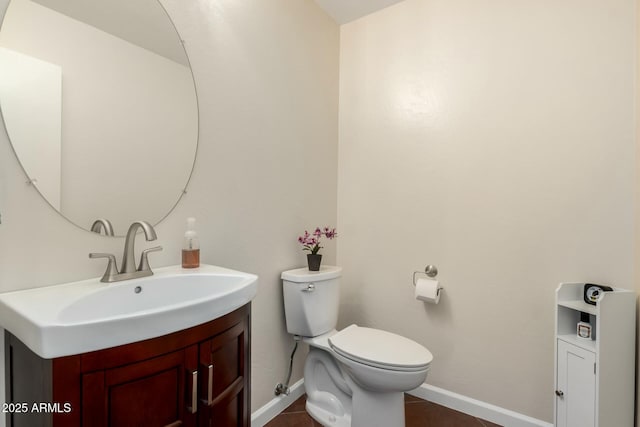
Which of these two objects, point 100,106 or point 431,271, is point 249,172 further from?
point 431,271

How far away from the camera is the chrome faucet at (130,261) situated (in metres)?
1.04

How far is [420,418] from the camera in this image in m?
1.81

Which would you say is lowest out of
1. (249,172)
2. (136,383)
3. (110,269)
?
(136,383)

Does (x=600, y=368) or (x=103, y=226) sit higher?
(x=103, y=226)

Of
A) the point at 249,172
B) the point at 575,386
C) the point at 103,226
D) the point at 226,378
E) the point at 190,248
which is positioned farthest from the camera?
the point at 249,172

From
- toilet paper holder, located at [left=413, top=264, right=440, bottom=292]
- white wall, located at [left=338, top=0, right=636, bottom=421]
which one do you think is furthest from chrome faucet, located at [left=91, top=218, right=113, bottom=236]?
toilet paper holder, located at [left=413, top=264, right=440, bottom=292]

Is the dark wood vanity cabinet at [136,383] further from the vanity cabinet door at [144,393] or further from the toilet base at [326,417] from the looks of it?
the toilet base at [326,417]

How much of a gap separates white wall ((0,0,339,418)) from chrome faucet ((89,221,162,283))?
8 centimetres

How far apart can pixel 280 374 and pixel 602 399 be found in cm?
150

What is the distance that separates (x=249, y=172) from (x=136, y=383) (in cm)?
108

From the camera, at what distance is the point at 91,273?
108cm

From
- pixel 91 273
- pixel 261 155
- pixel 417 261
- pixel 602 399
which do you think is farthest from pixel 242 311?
pixel 602 399

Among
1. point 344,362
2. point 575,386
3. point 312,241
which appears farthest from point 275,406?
point 575,386

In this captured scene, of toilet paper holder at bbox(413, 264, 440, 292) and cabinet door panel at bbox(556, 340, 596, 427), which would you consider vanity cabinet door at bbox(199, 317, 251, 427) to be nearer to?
toilet paper holder at bbox(413, 264, 440, 292)
